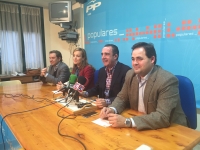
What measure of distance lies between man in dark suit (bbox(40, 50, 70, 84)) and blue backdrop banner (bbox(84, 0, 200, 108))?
1.07 meters

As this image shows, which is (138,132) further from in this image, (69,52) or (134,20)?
(69,52)

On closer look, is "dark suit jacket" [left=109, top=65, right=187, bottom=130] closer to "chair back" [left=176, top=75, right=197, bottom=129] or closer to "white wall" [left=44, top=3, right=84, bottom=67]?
"chair back" [left=176, top=75, right=197, bottom=129]

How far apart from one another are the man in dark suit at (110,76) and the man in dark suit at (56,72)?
810 mm

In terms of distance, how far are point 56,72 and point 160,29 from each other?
1.83m

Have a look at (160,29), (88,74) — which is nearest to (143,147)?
(88,74)

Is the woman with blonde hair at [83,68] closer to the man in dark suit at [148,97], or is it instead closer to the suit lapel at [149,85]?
the man in dark suit at [148,97]

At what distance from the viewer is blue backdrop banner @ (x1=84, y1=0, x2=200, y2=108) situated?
208 centimetres

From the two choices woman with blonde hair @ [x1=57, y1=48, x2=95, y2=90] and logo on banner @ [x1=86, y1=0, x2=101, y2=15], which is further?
logo on banner @ [x1=86, y1=0, x2=101, y2=15]

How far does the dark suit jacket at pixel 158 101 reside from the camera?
1095 mm

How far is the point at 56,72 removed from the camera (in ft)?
9.30

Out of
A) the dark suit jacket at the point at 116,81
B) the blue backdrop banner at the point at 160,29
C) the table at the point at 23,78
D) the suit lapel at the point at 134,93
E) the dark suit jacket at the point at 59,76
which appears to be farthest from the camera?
the table at the point at 23,78

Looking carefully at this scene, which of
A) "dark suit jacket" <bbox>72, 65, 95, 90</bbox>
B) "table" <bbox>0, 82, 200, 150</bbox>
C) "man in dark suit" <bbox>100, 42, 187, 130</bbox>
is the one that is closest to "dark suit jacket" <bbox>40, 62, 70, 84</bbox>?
"dark suit jacket" <bbox>72, 65, 95, 90</bbox>

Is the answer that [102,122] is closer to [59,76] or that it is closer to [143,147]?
[143,147]

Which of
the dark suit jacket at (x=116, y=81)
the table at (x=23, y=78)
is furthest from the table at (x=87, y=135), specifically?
the table at (x=23, y=78)
